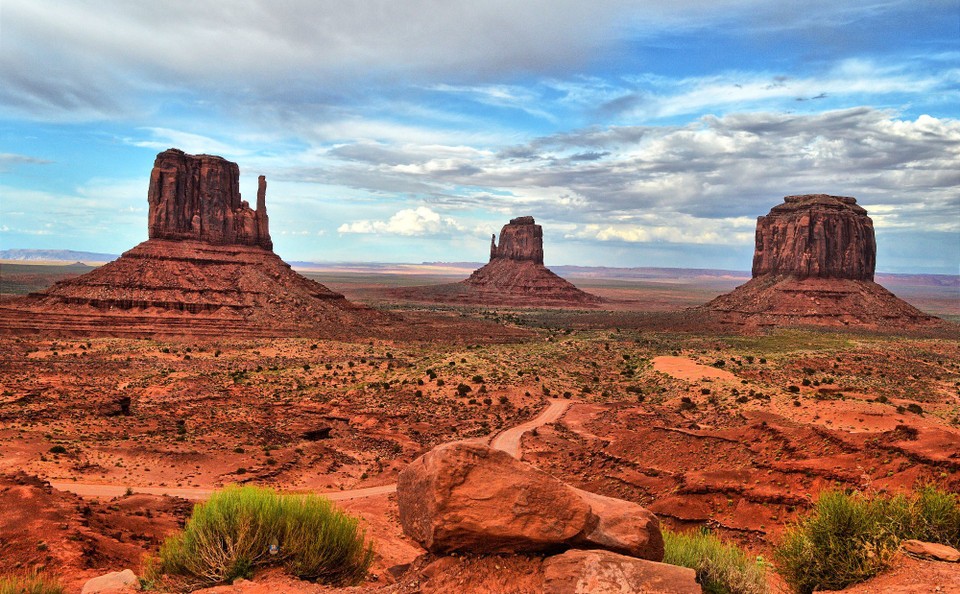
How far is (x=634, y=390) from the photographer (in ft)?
179

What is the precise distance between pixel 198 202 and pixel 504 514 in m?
106

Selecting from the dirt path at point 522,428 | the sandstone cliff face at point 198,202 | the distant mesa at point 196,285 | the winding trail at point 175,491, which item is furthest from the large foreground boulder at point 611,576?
the sandstone cliff face at point 198,202

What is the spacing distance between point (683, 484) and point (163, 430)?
2881 centimetres

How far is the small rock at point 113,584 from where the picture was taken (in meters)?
12.4

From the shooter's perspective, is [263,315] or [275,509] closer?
[275,509]

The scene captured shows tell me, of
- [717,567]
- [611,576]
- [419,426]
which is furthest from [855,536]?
[419,426]

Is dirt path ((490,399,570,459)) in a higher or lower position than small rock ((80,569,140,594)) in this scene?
lower

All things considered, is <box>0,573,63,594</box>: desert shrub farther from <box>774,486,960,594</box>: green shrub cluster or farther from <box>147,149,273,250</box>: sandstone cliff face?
<box>147,149,273,250</box>: sandstone cliff face

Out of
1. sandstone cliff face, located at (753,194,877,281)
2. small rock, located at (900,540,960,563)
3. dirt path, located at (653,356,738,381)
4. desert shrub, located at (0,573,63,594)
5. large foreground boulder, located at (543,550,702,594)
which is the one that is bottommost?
dirt path, located at (653,356,738,381)

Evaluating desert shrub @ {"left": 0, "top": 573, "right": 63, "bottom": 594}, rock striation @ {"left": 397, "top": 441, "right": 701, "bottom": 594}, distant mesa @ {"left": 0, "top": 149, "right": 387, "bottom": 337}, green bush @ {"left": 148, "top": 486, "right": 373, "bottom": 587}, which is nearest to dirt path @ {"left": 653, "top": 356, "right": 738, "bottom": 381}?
green bush @ {"left": 148, "top": 486, "right": 373, "bottom": 587}

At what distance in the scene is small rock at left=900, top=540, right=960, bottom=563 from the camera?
39.3 feet

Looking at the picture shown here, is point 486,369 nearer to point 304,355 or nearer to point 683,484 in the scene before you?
point 304,355

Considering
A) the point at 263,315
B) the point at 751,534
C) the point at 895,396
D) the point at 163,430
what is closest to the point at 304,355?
the point at 263,315

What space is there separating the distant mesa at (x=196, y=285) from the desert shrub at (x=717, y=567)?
79.5m
